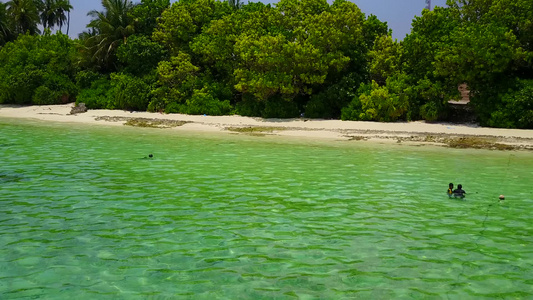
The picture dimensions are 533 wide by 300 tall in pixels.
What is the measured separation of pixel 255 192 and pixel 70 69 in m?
33.8

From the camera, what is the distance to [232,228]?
827cm

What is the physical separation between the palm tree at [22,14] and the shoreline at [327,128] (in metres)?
24.5

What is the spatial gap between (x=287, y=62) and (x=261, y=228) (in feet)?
68.9

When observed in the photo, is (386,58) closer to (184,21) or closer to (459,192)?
(184,21)

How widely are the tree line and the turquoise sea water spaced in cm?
994

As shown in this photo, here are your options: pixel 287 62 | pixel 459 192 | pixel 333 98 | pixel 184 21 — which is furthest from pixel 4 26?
pixel 459 192

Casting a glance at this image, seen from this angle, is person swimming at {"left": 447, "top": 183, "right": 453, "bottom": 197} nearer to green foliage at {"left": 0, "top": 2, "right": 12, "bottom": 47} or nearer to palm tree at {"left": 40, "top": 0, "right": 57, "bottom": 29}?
green foliage at {"left": 0, "top": 2, "right": 12, "bottom": 47}

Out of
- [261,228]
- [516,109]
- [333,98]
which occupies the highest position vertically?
[333,98]

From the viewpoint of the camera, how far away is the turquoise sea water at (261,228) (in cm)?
599

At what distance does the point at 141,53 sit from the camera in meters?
33.8

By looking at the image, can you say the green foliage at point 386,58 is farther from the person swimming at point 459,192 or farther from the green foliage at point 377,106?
the person swimming at point 459,192

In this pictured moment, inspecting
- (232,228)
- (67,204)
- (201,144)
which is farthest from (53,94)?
(232,228)

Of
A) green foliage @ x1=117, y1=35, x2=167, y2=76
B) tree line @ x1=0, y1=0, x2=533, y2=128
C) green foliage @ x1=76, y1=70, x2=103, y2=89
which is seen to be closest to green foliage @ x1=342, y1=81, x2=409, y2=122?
tree line @ x1=0, y1=0, x2=533, y2=128

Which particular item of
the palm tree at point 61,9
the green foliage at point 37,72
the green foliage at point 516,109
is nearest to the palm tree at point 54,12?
the palm tree at point 61,9
